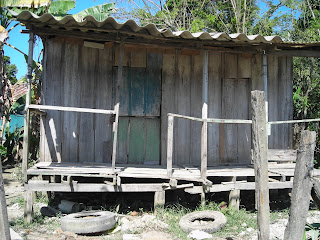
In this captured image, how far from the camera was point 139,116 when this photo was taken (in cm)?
709

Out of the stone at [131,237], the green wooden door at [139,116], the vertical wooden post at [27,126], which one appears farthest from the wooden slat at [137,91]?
the stone at [131,237]

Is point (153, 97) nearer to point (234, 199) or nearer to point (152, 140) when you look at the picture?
point (152, 140)

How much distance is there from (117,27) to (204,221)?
12.9ft

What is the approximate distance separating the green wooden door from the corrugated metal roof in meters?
1.42

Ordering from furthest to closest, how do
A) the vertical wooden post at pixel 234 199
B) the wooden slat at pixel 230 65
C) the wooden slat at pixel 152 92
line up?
the wooden slat at pixel 230 65, the wooden slat at pixel 152 92, the vertical wooden post at pixel 234 199

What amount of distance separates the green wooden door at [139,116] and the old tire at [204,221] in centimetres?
187

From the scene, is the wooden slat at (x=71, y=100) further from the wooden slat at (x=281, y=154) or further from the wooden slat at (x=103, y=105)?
the wooden slat at (x=281, y=154)

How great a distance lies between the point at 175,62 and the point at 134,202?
3331 millimetres

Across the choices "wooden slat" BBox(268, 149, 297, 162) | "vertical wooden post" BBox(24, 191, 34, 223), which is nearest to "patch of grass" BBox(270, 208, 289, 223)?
"wooden slat" BBox(268, 149, 297, 162)

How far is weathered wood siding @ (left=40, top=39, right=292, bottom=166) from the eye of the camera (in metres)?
6.61

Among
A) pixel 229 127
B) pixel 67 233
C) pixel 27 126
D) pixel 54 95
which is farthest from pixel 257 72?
pixel 67 233

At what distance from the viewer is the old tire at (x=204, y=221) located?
5.09 metres

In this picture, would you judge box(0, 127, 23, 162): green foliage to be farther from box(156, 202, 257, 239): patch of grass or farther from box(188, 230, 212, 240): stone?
box(188, 230, 212, 240): stone

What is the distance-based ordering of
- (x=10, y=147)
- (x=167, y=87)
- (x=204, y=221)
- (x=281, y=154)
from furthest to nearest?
(x=10, y=147), (x=167, y=87), (x=281, y=154), (x=204, y=221)
